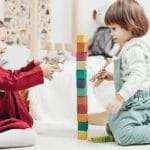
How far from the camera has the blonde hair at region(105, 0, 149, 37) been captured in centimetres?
117

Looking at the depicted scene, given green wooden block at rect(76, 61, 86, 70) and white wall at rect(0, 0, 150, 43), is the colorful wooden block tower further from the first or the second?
white wall at rect(0, 0, 150, 43)

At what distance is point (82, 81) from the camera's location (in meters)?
1.20

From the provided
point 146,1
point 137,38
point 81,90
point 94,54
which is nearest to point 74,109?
point 81,90

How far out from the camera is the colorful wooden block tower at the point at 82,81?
119 cm

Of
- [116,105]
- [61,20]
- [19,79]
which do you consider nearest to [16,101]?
[19,79]

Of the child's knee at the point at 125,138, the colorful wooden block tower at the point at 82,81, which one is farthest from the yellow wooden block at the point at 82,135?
the child's knee at the point at 125,138

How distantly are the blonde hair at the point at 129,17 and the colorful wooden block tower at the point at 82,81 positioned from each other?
0.11 meters

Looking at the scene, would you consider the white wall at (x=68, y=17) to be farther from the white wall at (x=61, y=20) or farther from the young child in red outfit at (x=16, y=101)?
the young child in red outfit at (x=16, y=101)

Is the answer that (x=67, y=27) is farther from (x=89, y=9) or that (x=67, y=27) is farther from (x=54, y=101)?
(x=54, y=101)

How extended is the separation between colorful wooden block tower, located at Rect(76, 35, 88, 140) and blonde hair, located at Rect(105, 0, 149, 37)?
0.11m

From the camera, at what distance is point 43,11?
7.37 ft

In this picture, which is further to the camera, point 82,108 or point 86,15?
point 86,15

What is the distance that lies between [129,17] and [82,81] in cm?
24

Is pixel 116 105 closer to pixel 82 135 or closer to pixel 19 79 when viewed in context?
pixel 82 135
